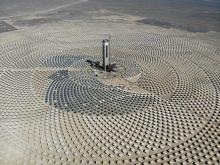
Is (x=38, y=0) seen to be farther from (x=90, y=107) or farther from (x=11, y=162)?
(x=11, y=162)

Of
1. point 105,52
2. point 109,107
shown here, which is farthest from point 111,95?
point 105,52

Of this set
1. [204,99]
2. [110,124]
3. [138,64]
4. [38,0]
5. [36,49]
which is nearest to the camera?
[110,124]

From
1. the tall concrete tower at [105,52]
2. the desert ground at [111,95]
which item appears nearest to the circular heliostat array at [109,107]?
the desert ground at [111,95]

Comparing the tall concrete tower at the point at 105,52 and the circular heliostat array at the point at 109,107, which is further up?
the tall concrete tower at the point at 105,52

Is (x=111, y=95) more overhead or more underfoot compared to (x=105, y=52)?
more underfoot

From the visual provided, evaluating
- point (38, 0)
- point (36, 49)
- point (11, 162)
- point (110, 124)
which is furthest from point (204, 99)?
point (38, 0)

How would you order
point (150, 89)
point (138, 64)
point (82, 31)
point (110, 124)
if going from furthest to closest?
point (82, 31) → point (138, 64) → point (150, 89) → point (110, 124)

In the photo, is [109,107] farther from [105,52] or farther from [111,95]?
[105,52]

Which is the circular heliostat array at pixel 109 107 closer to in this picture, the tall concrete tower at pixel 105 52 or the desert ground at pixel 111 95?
the desert ground at pixel 111 95

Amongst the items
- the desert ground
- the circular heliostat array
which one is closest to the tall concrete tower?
the desert ground
